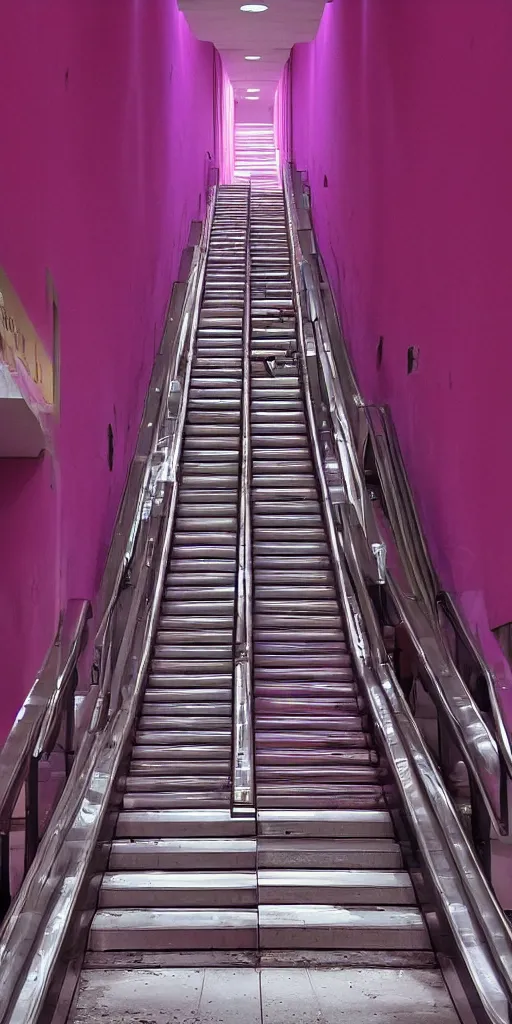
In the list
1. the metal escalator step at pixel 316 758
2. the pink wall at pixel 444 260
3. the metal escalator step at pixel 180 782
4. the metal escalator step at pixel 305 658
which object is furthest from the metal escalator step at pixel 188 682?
the pink wall at pixel 444 260

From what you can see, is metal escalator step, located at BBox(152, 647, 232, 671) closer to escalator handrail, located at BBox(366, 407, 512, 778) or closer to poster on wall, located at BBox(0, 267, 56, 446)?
escalator handrail, located at BBox(366, 407, 512, 778)

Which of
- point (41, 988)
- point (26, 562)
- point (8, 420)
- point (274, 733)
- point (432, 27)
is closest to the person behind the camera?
point (41, 988)

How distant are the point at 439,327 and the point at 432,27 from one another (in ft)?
6.74

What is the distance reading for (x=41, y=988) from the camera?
123 inches

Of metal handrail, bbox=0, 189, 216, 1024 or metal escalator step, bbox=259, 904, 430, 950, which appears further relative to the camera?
metal escalator step, bbox=259, 904, 430, 950

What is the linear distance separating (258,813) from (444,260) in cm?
352

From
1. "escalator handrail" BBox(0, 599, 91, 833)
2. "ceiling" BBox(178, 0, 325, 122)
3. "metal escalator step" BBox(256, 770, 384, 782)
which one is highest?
"ceiling" BBox(178, 0, 325, 122)

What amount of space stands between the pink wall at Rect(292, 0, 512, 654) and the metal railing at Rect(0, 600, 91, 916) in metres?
2.08

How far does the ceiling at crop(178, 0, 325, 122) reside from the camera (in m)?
13.4

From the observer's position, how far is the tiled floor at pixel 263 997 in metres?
3.29

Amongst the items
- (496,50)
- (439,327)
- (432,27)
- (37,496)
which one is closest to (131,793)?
(37,496)

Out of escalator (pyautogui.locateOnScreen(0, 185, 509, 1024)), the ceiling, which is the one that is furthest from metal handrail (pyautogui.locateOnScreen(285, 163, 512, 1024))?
the ceiling

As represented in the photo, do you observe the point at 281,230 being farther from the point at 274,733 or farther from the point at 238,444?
the point at 274,733

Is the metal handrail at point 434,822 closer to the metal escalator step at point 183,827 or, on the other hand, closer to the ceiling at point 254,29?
the metal escalator step at point 183,827
